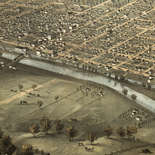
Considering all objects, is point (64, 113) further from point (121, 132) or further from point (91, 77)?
point (91, 77)

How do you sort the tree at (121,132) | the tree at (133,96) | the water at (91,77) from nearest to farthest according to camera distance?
the tree at (121,132) < the water at (91,77) < the tree at (133,96)

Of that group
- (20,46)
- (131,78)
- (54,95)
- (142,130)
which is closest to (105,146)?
(142,130)

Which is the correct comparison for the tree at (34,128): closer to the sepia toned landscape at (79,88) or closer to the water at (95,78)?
the sepia toned landscape at (79,88)

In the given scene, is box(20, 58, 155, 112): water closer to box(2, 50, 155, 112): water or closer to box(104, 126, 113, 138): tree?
box(2, 50, 155, 112): water

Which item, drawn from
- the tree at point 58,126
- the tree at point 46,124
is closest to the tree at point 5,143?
the tree at point 46,124

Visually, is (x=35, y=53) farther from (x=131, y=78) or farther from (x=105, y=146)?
(x=105, y=146)

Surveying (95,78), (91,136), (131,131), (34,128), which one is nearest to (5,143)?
(34,128)
